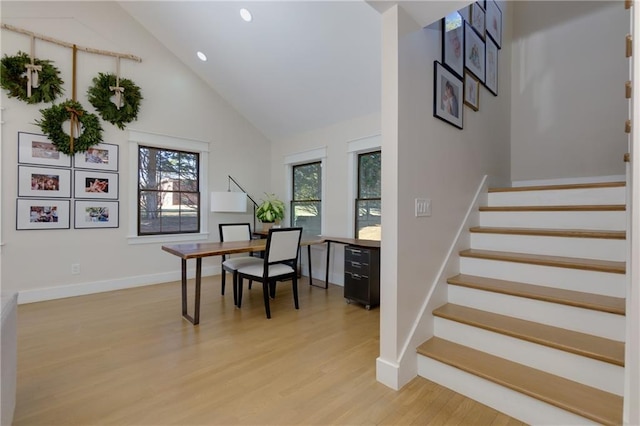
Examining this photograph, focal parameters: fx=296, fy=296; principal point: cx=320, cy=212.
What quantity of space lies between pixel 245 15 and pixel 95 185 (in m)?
2.83

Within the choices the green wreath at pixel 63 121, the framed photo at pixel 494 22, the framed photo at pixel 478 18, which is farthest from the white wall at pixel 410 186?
the green wreath at pixel 63 121

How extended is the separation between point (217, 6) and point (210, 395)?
3.80 meters

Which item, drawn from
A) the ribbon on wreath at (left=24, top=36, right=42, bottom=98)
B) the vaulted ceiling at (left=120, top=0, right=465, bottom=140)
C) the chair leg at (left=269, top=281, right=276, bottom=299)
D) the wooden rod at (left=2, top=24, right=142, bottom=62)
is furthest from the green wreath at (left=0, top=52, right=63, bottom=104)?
the chair leg at (left=269, top=281, right=276, bottom=299)

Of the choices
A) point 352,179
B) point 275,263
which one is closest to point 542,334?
point 275,263

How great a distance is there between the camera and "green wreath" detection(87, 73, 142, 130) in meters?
3.78

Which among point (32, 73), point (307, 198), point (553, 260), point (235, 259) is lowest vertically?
point (235, 259)

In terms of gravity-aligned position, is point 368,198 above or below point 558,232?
above

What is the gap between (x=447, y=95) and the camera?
2.26 m

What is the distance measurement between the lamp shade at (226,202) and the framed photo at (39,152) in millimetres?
1790

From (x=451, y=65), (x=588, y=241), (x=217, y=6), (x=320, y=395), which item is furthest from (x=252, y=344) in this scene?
(x=217, y=6)

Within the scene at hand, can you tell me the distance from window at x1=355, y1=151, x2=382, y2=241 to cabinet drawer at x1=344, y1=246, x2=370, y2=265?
0.67 m

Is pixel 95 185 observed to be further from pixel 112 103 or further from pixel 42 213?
pixel 112 103

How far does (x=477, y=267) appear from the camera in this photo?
2322 mm

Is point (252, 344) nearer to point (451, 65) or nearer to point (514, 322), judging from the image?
point (514, 322)
